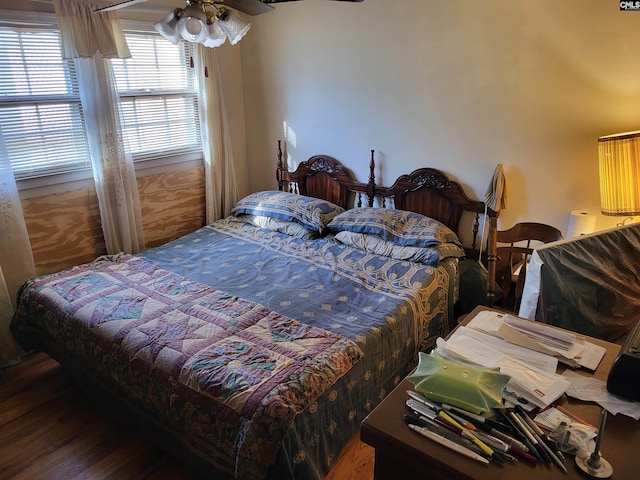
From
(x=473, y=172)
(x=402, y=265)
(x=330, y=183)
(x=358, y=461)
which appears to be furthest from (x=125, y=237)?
(x=473, y=172)

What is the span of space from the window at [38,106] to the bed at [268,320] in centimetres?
76

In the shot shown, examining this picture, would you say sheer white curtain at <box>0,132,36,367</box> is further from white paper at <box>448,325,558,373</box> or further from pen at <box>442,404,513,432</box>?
pen at <box>442,404,513,432</box>

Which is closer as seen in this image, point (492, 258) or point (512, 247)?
point (492, 258)

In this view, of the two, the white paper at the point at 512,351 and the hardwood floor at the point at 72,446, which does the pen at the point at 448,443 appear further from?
the hardwood floor at the point at 72,446

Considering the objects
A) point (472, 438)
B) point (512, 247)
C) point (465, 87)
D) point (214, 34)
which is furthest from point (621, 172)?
point (214, 34)

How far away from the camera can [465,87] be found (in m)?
2.90

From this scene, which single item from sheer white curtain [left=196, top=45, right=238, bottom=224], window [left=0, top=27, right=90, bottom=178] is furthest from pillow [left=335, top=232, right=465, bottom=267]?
window [left=0, top=27, right=90, bottom=178]

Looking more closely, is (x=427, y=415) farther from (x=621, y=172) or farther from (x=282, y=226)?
(x=282, y=226)

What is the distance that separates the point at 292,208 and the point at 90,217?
1.45m

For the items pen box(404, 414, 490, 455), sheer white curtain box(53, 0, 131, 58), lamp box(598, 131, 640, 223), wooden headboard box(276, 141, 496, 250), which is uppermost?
sheer white curtain box(53, 0, 131, 58)

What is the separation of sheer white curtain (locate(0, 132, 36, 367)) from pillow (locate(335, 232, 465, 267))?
6.66 ft

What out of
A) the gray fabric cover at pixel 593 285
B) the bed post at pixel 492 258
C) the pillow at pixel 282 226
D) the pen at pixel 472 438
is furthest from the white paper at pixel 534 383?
the pillow at pixel 282 226

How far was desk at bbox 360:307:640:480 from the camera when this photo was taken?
95cm

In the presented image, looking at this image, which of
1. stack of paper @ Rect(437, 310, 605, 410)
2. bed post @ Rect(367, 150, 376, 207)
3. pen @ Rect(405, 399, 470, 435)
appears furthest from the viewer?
bed post @ Rect(367, 150, 376, 207)
